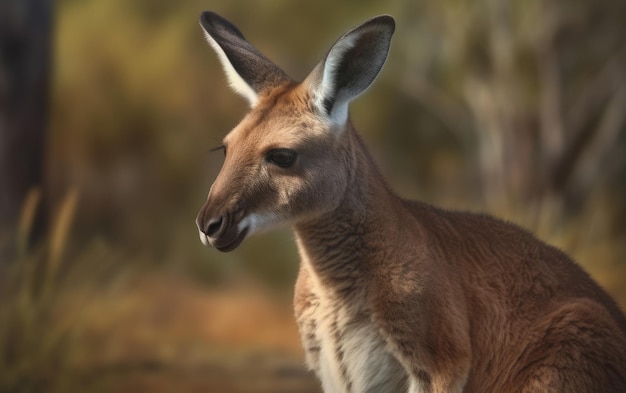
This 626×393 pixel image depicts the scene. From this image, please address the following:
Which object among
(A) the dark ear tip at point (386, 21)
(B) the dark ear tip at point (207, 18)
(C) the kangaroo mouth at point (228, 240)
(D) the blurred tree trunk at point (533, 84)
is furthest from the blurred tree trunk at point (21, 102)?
(D) the blurred tree trunk at point (533, 84)

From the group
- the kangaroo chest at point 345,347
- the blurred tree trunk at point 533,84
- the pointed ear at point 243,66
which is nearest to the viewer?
the kangaroo chest at point 345,347

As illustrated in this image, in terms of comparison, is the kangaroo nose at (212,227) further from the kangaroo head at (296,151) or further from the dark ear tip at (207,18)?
the dark ear tip at (207,18)

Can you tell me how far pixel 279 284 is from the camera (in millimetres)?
10891

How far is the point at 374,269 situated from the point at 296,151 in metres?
0.57

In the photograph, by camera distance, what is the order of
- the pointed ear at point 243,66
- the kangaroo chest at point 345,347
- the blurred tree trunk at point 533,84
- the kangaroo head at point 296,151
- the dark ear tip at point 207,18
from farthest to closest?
1. the blurred tree trunk at point 533,84
2. the dark ear tip at point 207,18
3. the pointed ear at point 243,66
4. the kangaroo chest at point 345,347
5. the kangaroo head at point 296,151

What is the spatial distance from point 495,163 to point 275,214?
25.7 feet

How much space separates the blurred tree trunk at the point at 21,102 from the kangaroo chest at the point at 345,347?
3775 mm

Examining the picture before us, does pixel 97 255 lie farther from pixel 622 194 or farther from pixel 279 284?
pixel 622 194

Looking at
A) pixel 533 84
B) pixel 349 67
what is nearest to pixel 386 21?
pixel 349 67

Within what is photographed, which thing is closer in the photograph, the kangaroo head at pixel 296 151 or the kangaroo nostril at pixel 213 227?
the kangaroo nostril at pixel 213 227

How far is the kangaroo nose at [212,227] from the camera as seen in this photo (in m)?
3.93

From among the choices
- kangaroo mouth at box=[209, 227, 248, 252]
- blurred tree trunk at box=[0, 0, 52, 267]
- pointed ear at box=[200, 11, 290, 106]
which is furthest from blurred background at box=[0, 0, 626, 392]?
kangaroo mouth at box=[209, 227, 248, 252]

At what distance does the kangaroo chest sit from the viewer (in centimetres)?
423

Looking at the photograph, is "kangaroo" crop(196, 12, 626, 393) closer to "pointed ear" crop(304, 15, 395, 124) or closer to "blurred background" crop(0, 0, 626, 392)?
"pointed ear" crop(304, 15, 395, 124)
